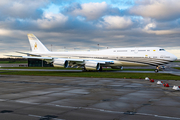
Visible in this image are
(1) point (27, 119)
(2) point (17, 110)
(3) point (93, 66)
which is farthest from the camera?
(3) point (93, 66)

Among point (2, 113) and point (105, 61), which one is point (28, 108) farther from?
point (105, 61)

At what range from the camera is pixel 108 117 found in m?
7.73

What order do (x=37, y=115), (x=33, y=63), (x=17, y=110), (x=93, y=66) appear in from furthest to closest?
A: (x=33, y=63), (x=93, y=66), (x=17, y=110), (x=37, y=115)

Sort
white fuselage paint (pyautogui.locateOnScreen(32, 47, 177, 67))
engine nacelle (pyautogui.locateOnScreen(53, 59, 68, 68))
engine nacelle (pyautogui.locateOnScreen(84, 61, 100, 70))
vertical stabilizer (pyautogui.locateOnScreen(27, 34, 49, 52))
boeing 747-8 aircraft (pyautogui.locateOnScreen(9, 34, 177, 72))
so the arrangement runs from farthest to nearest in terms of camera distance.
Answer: vertical stabilizer (pyautogui.locateOnScreen(27, 34, 49, 52)) < engine nacelle (pyautogui.locateOnScreen(84, 61, 100, 70)) < engine nacelle (pyautogui.locateOnScreen(53, 59, 68, 68)) < boeing 747-8 aircraft (pyautogui.locateOnScreen(9, 34, 177, 72)) < white fuselage paint (pyautogui.locateOnScreen(32, 47, 177, 67))

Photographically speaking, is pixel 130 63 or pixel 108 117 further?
pixel 130 63

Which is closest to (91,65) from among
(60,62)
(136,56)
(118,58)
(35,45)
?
(118,58)

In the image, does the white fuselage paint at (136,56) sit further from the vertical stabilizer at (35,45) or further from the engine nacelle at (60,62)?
the vertical stabilizer at (35,45)

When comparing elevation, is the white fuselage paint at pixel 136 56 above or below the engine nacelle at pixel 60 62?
above

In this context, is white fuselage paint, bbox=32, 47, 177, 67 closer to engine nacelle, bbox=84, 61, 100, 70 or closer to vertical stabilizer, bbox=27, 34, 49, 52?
engine nacelle, bbox=84, 61, 100, 70

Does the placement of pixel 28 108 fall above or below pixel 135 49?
below

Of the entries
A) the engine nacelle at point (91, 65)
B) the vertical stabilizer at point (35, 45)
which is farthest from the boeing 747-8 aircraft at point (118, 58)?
the vertical stabilizer at point (35, 45)

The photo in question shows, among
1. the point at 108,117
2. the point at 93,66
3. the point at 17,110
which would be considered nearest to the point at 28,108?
the point at 17,110

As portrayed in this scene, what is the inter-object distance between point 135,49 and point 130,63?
3.25m

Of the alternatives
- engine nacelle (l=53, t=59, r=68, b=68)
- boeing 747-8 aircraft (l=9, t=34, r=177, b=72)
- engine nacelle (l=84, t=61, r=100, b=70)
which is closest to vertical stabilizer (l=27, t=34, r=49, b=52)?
boeing 747-8 aircraft (l=9, t=34, r=177, b=72)
